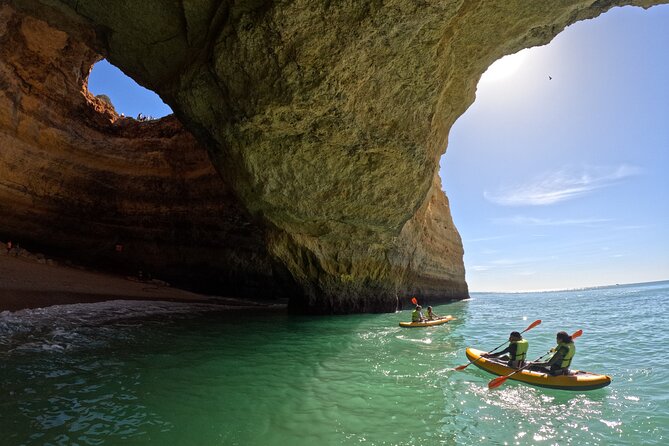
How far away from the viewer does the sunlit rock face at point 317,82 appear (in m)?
8.55

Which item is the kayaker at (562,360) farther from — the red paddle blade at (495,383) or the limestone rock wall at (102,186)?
the limestone rock wall at (102,186)

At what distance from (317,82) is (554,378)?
811 cm

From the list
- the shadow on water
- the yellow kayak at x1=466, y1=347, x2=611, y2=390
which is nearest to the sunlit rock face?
the shadow on water

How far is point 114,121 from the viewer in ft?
68.8

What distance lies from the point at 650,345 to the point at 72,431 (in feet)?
41.1

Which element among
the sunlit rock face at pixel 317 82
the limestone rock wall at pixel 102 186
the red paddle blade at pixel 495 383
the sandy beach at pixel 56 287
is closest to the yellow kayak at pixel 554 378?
the red paddle blade at pixel 495 383

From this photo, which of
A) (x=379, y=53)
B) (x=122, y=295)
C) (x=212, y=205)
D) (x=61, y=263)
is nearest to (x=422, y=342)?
(x=379, y=53)

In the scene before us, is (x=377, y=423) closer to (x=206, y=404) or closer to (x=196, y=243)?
(x=206, y=404)

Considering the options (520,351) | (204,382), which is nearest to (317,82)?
(204,382)

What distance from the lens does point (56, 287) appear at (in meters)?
13.4

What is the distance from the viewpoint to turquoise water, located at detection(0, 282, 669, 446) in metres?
4.14

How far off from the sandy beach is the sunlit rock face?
680 centimetres

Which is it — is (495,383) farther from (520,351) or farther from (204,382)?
(204,382)

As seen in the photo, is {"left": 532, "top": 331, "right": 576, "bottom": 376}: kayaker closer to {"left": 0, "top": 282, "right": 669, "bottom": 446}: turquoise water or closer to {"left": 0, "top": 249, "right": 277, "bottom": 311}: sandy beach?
{"left": 0, "top": 282, "right": 669, "bottom": 446}: turquoise water
